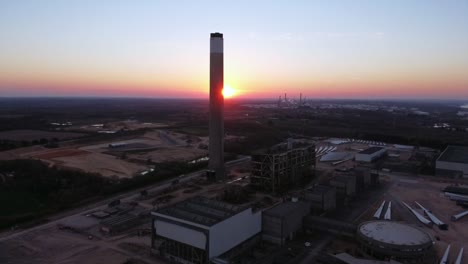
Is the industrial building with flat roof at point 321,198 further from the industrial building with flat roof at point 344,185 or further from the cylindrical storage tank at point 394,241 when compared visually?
the cylindrical storage tank at point 394,241

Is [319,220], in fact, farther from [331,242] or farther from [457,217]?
[457,217]

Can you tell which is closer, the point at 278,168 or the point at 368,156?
the point at 278,168

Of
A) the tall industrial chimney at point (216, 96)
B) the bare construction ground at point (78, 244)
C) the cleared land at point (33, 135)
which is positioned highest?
the tall industrial chimney at point (216, 96)

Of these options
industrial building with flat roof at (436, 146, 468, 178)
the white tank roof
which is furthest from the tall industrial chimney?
industrial building with flat roof at (436, 146, 468, 178)

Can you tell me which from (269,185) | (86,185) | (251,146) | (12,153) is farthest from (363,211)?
(12,153)

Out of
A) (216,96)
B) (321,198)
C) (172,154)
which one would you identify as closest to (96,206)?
(216,96)

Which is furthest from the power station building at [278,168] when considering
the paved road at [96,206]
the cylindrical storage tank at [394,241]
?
the cylindrical storage tank at [394,241]

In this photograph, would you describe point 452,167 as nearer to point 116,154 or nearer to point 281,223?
point 281,223
